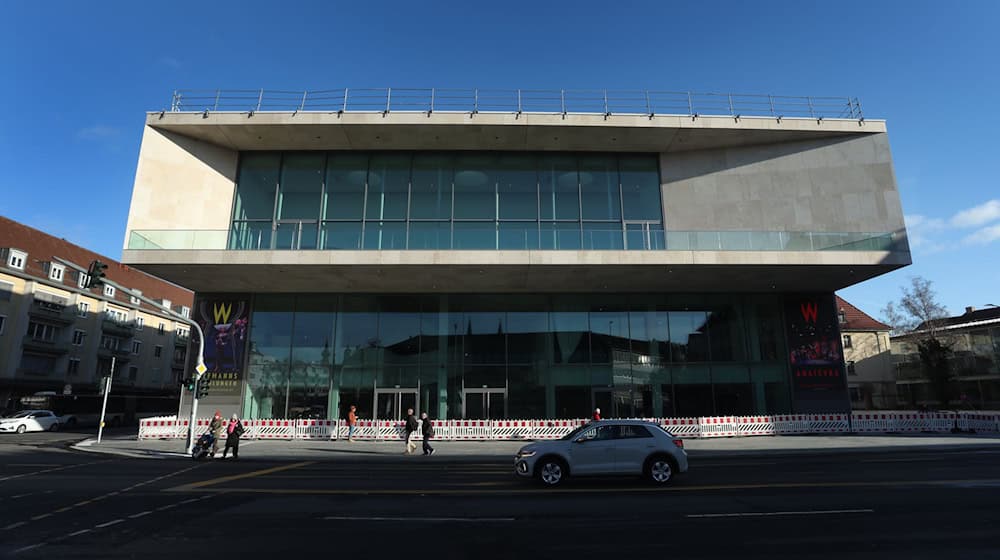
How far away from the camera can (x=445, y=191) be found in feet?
88.8

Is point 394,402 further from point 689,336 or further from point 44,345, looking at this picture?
point 44,345

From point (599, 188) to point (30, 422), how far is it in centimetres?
3875

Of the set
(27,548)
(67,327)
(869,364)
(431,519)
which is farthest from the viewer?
(869,364)

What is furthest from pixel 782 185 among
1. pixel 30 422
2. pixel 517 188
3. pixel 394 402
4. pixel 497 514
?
pixel 30 422

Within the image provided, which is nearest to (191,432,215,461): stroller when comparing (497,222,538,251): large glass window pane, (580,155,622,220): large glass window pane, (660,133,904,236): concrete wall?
(497,222,538,251): large glass window pane

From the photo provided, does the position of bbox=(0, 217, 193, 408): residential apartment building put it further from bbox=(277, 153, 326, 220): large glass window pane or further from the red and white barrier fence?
the red and white barrier fence

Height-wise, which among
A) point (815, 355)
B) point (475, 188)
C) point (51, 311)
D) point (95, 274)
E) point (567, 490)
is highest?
point (475, 188)

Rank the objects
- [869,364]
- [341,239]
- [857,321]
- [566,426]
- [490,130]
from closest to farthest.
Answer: [341,239] → [566,426] → [490,130] → [869,364] → [857,321]

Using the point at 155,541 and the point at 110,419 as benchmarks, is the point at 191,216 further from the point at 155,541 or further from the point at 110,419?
the point at 110,419

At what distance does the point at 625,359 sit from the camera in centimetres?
2706

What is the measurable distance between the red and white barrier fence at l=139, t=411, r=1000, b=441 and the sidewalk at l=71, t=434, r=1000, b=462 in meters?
0.68

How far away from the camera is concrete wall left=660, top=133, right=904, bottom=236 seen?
85.9 ft

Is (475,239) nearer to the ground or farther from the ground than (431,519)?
farther from the ground

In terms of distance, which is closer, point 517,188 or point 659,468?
point 659,468
